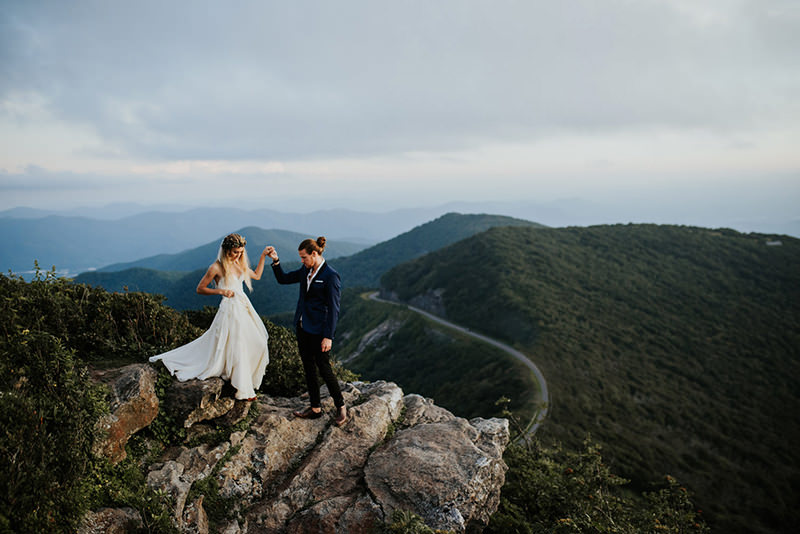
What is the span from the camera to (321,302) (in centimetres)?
621

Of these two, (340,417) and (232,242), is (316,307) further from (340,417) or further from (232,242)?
(340,417)

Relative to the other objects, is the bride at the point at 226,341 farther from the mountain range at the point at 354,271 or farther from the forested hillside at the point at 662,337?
the mountain range at the point at 354,271

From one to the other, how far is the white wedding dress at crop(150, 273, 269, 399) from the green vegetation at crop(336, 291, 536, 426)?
3035 cm

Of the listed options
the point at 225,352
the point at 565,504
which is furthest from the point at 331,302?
the point at 565,504

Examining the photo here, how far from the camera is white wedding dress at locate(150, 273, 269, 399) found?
6.24m

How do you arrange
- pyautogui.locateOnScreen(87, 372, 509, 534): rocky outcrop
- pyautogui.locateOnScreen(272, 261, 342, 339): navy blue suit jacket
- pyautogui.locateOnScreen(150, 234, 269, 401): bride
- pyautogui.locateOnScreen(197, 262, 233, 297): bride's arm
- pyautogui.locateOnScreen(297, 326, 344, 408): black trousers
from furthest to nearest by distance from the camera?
pyautogui.locateOnScreen(297, 326, 344, 408): black trousers
pyautogui.locateOnScreen(150, 234, 269, 401): bride
pyautogui.locateOnScreen(272, 261, 342, 339): navy blue suit jacket
pyautogui.locateOnScreen(197, 262, 233, 297): bride's arm
pyautogui.locateOnScreen(87, 372, 509, 534): rocky outcrop

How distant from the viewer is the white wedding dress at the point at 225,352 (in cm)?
624

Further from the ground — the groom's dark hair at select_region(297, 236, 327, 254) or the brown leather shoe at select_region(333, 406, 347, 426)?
the groom's dark hair at select_region(297, 236, 327, 254)

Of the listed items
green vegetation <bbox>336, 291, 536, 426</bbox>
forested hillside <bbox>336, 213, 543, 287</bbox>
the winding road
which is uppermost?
forested hillside <bbox>336, 213, 543, 287</bbox>

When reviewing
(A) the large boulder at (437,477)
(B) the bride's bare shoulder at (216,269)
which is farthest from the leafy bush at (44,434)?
(A) the large boulder at (437,477)

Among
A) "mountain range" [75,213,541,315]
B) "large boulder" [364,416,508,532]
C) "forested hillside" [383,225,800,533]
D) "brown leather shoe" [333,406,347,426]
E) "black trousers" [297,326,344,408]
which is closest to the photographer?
"large boulder" [364,416,508,532]

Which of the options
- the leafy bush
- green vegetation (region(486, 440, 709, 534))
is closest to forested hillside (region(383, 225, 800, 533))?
green vegetation (region(486, 440, 709, 534))

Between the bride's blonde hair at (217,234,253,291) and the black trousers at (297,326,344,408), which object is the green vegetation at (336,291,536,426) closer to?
the black trousers at (297,326,344,408)

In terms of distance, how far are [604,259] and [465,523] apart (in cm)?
7996
